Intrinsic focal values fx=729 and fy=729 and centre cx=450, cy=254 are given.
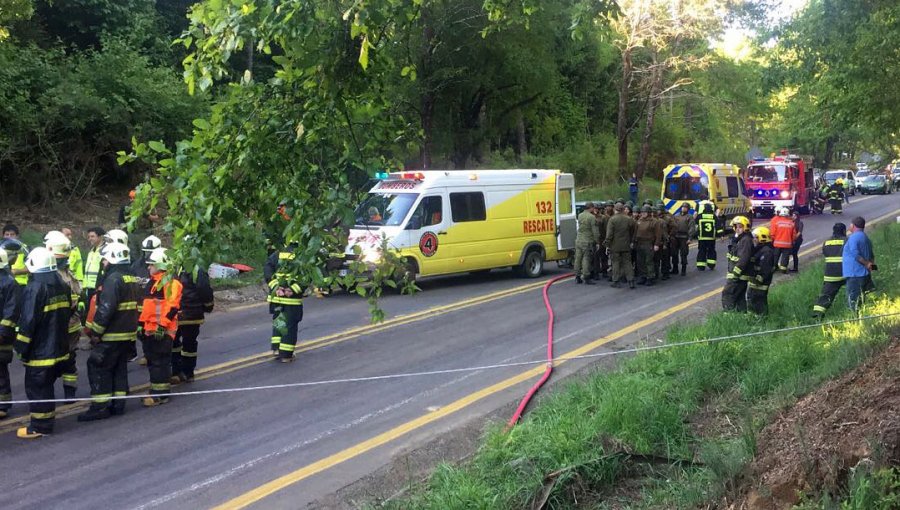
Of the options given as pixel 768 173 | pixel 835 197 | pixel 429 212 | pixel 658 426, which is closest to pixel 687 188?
pixel 768 173

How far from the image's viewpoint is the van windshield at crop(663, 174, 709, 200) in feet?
76.0

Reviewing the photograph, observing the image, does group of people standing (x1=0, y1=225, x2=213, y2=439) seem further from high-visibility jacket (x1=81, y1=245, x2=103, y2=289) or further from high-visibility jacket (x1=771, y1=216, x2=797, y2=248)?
high-visibility jacket (x1=771, y1=216, x2=797, y2=248)

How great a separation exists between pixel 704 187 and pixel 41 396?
67.4 ft

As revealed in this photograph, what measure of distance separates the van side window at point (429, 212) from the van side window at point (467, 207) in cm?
33

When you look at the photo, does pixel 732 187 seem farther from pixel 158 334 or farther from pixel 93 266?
pixel 158 334

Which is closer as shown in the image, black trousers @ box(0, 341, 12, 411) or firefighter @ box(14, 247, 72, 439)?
firefighter @ box(14, 247, 72, 439)

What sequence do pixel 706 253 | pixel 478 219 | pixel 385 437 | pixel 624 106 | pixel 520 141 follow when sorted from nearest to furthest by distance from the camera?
1. pixel 385 437
2. pixel 478 219
3. pixel 706 253
4. pixel 624 106
5. pixel 520 141

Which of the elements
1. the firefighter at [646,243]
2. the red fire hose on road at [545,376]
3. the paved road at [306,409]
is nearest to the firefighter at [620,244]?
the firefighter at [646,243]

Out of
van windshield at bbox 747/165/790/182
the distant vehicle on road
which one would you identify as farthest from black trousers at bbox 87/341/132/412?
the distant vehicle on road

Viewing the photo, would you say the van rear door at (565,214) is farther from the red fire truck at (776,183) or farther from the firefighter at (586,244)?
the red fire truck at (776,183)

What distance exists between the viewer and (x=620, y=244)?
1453cm

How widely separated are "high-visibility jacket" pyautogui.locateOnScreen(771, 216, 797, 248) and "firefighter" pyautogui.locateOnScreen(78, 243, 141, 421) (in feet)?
40.0

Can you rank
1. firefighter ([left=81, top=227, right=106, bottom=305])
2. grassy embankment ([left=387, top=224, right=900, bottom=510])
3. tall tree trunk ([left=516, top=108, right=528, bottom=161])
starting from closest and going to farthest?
1. grassy embankment ([left=387, top=224, right=900, bottom=510])
2. firefighter ([left=81, top=227, right=106, bottom=305])
3. tall tree trunk ([left=516, top=108, right=528, bottom=161])

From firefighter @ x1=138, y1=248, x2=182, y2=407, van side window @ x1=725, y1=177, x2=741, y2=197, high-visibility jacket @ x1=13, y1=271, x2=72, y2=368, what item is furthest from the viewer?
van side window @ x1=725, y1=177, x2=741, y2=197
